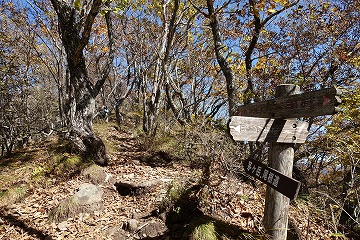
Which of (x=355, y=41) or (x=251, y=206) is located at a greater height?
(x=355, y=41)

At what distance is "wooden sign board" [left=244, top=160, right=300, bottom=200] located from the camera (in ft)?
8.81

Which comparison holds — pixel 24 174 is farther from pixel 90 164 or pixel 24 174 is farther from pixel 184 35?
pixel 184 35

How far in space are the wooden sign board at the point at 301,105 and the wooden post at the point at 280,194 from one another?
24cm

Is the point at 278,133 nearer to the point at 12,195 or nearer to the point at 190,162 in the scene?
the point at 190,162

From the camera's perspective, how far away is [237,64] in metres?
11.6

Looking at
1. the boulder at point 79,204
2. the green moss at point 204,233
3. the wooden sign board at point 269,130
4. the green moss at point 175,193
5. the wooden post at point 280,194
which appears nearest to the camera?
the wooden sign board at point 269,130

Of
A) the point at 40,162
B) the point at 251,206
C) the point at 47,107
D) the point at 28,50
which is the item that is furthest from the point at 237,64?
the point at 47,107

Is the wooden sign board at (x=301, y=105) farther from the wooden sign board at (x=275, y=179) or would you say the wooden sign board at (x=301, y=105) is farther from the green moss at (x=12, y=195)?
the green moss at (x=12, y=195)

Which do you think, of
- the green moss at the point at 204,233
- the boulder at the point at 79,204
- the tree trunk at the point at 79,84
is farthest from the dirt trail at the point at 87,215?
the green moss at the point at 204,233

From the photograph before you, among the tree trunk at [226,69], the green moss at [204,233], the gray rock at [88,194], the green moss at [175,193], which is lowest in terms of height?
the gray rock at [88,194]

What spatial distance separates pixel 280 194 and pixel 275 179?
542 millimetres

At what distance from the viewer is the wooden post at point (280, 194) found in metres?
3.26

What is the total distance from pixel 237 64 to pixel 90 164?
8409 mm

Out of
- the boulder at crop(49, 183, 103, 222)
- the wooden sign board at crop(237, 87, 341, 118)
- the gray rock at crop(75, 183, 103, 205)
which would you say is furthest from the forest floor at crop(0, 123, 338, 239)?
the wooden sign board at crop(237, 87, 341, 118)
